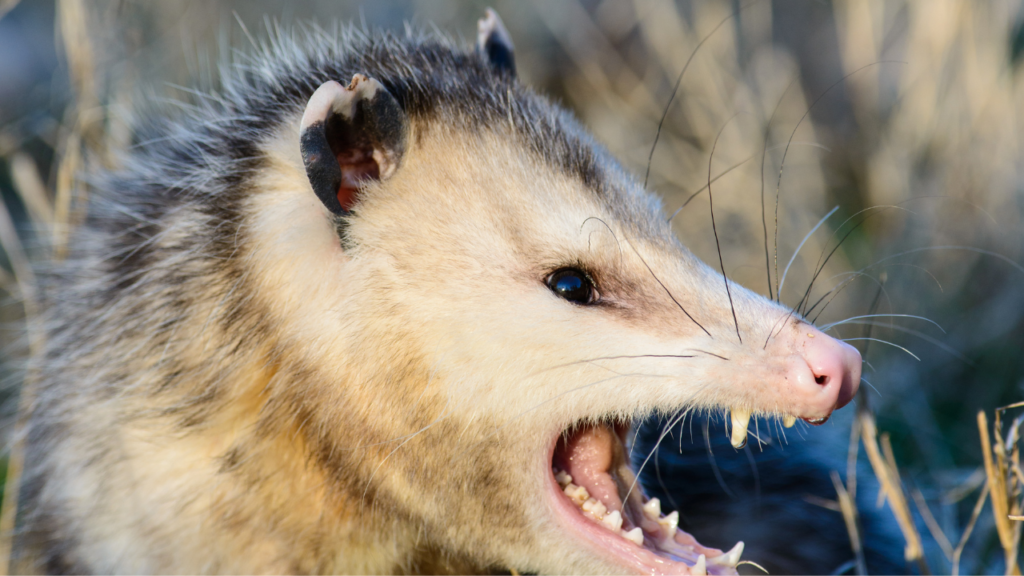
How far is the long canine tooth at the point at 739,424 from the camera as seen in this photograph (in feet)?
4.25

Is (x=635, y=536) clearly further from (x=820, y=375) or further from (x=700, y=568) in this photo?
(x=820, y=375)

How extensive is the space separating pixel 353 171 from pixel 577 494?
66 cm

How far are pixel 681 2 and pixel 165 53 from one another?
2.48 m

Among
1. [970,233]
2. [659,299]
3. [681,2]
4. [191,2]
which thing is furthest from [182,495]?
[681,2]

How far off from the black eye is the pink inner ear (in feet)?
1.18

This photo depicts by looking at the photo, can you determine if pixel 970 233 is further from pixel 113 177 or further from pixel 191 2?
pixel 191 2

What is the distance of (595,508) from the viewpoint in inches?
56.8

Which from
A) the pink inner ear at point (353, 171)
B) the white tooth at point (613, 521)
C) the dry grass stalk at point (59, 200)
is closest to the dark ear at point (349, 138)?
the pink inner ear at point (353, 171)

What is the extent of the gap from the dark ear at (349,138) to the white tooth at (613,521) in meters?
0.66

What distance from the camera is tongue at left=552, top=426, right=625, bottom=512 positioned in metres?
1.52

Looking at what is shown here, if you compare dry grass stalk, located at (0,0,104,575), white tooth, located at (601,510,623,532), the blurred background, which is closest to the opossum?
white tooth, located at (601,510,623,532)

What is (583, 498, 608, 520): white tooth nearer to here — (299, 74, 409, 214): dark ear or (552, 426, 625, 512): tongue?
(552, 426, 625, 512): tongue

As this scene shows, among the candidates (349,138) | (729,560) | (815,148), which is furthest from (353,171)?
(815,148)

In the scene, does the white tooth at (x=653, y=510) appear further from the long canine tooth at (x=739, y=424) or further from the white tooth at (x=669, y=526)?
the long canine tooth at (x=739, y=424)
